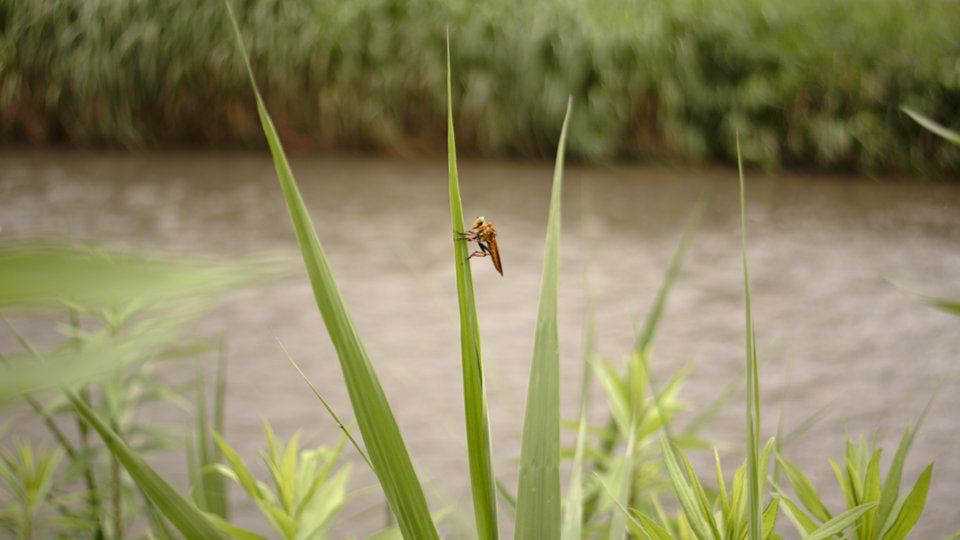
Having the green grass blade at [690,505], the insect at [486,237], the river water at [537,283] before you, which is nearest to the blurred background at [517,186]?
the river water at [537,283]

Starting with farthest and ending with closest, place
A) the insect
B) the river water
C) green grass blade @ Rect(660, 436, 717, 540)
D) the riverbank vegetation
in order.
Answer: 1. the riverbank vegetation
2. the river water
3. the insect
4. green grass blade @ Rect(660, 436, 717, 540)

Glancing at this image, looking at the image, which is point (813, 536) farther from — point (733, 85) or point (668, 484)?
point (733, 85)

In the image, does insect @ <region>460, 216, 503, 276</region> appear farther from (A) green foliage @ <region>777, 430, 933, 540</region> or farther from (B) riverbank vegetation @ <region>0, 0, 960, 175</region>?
(B) riverbank vegetation @ <region>0, 0, 960, 175</region>

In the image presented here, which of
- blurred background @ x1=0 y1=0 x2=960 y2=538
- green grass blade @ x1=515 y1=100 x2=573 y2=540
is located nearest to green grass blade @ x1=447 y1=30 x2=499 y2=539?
green grass blade @ x1=515 y1=100 x2=573 y2=540

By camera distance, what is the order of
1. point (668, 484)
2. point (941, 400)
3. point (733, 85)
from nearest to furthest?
point (668, 484), point (941, 400), point (733, 85)

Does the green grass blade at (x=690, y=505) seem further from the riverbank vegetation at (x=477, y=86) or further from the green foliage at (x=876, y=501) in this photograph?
the riverbank vegetation at (x=477, y=86)

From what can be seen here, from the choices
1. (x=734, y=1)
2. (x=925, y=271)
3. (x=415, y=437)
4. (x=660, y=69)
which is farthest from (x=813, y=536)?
(x=734, y=1)
